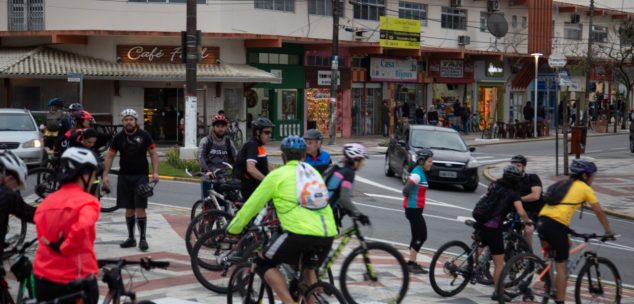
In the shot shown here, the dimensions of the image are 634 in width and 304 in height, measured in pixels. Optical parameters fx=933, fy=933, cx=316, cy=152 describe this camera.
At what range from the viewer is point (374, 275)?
8.94 metres

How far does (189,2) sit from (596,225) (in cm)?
1279

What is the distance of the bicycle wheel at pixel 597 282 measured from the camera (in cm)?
993

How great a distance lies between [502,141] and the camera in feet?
143

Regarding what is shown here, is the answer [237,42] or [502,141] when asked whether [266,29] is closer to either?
[237,42]

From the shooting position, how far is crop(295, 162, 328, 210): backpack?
725 cm

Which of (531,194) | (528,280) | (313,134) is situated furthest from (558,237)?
(313,134)

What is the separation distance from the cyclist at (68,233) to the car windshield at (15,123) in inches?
671

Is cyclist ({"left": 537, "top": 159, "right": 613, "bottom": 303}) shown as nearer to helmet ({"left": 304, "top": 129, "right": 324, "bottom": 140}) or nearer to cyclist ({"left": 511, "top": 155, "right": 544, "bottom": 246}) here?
cyclist ({"left": 511, "top": 155, "right": 544, "bottom": 246})

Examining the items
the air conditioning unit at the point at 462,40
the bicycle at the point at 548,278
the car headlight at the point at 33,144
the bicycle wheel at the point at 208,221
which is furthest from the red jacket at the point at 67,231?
the air conditioning unit at the point at 462,40

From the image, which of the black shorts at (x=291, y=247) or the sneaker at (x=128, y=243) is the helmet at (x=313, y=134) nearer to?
the black shorts at (x=291, y=247)

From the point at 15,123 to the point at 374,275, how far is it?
1577cm

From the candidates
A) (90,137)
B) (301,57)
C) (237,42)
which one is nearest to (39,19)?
(237,42)

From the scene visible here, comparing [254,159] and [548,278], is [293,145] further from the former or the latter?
[548,278]

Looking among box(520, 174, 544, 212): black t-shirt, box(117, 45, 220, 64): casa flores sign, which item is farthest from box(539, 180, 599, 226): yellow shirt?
box(117, 45, 220, 64): casa flores sign
